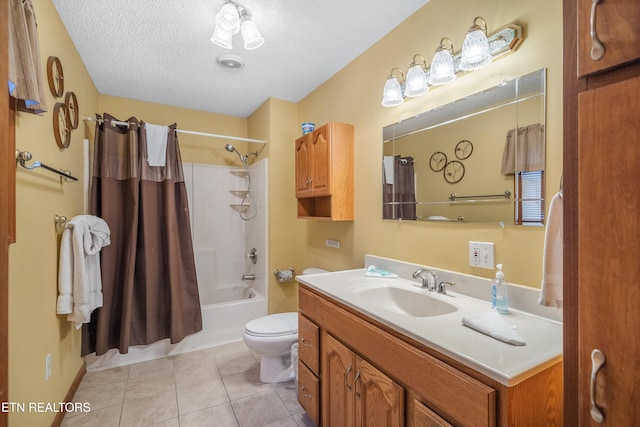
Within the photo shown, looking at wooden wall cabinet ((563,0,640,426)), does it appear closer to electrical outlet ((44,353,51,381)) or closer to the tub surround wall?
electrical outlet ((44,353,51,381))

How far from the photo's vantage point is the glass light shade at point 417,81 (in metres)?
1.53

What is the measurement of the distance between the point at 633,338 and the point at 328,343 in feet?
3.72

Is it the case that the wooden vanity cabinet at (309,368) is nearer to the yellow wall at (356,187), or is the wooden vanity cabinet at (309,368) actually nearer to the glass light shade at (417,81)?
the yellow wall at (356,187)

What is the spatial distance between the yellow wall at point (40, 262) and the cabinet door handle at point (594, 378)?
1880 millimetres

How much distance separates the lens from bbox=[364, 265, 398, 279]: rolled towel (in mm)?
1768

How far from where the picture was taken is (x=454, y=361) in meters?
0.84

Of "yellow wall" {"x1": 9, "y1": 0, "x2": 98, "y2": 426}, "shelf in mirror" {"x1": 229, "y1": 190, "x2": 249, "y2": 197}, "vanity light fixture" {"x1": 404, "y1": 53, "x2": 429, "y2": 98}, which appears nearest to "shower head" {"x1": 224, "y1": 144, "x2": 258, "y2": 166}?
"shelf in mirror" {"x1": 229, "y1": 190, "x2": 249, "y2": 197}

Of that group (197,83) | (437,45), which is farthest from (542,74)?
(197,83)

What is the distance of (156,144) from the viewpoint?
255 cm

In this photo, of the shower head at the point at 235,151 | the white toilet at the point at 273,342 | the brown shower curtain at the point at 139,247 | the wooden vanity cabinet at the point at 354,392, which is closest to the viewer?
the wooden vanity cabinet at the point at 354,392

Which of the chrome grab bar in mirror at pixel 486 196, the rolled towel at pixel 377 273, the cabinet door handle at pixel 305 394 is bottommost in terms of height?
the cabinet door handle at pixel 305 394

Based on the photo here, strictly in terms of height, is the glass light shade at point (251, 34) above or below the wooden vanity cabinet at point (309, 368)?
above

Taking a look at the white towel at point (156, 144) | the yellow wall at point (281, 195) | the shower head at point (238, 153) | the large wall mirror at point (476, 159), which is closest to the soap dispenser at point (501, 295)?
the large wall mirror at point (476, 159)

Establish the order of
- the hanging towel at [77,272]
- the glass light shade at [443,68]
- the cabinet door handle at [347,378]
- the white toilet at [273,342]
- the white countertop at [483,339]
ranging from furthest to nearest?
the white toilet at [273,342] < the hanging towel at [77,272] < the glass light shade at [443,68] < the cabinet door handle at [347,378] < the white countertop at [483,339]
